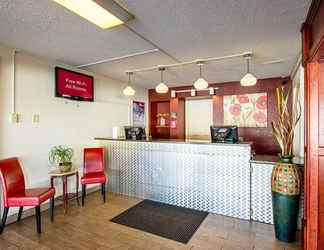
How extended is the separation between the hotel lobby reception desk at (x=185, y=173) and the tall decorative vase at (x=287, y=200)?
0.54 m

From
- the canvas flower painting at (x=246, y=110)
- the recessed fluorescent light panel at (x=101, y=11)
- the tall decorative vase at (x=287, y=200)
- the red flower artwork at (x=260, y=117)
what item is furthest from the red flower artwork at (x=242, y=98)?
the recessed fluorescent light panel at (x=101, y=11)

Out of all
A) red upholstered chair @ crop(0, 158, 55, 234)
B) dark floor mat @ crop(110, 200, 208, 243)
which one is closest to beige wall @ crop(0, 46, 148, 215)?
red upholstered chair @ crop(0, 158, 55, 234)

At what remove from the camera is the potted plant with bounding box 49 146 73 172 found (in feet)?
10.6

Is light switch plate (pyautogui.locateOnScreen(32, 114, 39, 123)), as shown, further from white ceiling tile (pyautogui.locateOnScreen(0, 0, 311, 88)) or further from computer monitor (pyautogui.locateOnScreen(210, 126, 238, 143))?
computer monitor (pyautogui.locateOnScreen(210, 126, 238, 143))

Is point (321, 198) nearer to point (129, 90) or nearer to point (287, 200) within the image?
point (287, 200)

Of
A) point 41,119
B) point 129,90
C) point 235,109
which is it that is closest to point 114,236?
point 41,119

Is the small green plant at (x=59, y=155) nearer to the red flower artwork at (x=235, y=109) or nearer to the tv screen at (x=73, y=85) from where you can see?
the tv screen at (x=73, y=85)

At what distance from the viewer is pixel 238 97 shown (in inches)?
203

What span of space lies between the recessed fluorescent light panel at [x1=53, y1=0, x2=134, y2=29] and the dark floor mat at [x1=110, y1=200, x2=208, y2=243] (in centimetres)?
258

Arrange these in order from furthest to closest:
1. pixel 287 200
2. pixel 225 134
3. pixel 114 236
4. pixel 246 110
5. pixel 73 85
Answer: pixel 246 110 → pixel 73 85 → pixel 225 134 → pixel 114 236 → pixel 287 200

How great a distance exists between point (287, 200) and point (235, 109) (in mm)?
3207

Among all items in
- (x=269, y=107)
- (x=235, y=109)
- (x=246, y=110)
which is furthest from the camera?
(x=235, y=109)

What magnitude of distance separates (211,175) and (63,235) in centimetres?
224

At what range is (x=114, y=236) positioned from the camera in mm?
2471
